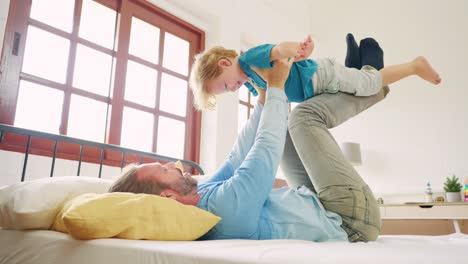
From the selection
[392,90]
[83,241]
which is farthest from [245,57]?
[392,90]

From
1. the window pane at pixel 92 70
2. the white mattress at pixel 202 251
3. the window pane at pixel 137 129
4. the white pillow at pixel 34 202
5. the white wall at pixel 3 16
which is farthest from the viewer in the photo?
the window pane at pixel 137 129

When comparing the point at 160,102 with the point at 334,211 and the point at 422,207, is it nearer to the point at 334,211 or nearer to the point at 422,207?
the point at 334,211

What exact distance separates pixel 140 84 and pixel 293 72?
1.90m

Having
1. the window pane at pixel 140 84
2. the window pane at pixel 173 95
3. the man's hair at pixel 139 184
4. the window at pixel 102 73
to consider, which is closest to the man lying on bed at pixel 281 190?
the man's hair at pixel 139 184

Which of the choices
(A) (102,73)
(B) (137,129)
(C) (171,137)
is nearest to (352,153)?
(C) (171,137)

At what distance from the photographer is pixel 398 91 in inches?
169

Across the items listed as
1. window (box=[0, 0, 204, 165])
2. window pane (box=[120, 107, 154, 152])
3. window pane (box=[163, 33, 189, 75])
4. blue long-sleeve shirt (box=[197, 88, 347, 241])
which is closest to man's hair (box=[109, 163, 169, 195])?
blue long-sleeve shirt (box=[197, 88, 347, 241])

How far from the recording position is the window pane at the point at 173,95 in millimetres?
3297

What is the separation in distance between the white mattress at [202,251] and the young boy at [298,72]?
73 cm

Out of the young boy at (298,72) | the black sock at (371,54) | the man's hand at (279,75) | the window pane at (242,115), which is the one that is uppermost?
the window pane at (242,115)

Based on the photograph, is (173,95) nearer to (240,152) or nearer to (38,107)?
(38,107)

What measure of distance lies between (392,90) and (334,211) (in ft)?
11.6

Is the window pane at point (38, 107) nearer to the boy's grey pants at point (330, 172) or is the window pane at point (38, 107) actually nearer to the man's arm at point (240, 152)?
the man's arm at point (240, 152)

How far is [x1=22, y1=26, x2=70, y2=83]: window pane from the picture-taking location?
244 centimetres
